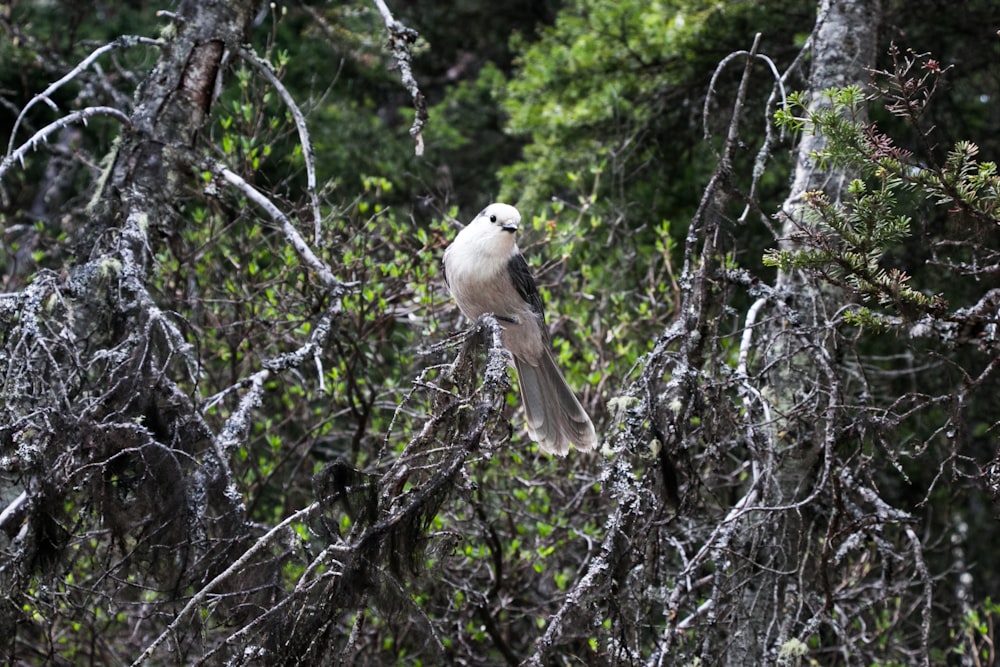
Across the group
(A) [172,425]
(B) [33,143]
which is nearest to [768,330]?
(A) [172,425]

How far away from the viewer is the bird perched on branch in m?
4.02

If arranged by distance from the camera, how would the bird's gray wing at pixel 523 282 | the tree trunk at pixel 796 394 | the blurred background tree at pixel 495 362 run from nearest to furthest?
the blurred background tree at pixel 495 362 → the tree trunk at pixel 796 394 → the bird's gray wing at pixel 523 282

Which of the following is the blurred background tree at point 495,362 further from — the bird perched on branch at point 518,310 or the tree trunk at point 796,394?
the bird perched on branch at point 518,310

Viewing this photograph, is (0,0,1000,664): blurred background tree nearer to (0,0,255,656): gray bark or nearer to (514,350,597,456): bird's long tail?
(0,0,255,656): gray bark

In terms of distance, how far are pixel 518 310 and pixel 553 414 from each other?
0.49 metres

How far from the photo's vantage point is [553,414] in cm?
407

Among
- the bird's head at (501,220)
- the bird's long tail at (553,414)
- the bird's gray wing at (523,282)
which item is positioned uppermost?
the bird's head at (501,220)

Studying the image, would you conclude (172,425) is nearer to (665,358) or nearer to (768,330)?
(665,358)

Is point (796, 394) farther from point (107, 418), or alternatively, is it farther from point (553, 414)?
point (107, 418)

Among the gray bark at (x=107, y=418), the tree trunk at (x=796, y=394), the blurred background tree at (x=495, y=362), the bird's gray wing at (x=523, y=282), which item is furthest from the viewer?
the bird's gray wing at (x=523, y=282)

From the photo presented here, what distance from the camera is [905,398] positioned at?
3135 mm

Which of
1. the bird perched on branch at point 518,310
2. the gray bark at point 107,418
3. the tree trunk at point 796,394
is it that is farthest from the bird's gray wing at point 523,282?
the gray bark at point 107,418

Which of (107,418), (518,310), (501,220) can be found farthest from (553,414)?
(107,418)

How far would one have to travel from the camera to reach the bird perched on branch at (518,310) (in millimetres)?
4023
